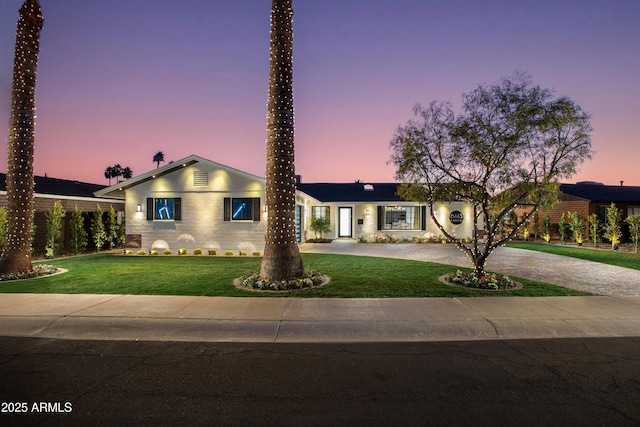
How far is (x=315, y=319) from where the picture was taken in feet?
19.0

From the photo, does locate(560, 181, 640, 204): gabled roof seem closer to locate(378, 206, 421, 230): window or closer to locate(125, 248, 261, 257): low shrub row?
locate(378, 206, 421, 230): window

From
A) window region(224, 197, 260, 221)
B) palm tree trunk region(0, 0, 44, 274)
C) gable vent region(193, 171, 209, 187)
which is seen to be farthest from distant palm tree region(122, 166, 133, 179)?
palm tree trunk region(0, 0, 44, 274)

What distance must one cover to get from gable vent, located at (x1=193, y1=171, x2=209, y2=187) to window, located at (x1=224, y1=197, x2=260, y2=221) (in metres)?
1.25

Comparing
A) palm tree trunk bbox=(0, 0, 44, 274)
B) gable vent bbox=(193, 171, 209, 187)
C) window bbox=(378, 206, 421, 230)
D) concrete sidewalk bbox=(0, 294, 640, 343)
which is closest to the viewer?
concrete sidewalk bbox=(0, 294, 640, 343)

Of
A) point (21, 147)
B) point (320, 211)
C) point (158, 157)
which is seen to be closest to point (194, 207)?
point (21, 147)

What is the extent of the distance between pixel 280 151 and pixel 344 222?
1561 centimetres

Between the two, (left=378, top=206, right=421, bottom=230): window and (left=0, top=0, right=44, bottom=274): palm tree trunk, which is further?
(left=378, top=206, right=421, bottom=230): window

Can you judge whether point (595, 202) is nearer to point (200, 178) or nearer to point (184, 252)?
point (200, 178)

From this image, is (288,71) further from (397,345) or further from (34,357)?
(34,357)

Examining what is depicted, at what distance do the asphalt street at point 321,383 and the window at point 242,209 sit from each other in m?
10.7

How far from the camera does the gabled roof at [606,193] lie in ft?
71.6

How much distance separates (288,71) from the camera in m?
8.80

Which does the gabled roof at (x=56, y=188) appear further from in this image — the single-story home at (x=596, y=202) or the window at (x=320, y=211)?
the single-story home at (x=596, y=202)

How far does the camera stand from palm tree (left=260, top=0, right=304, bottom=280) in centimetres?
859
